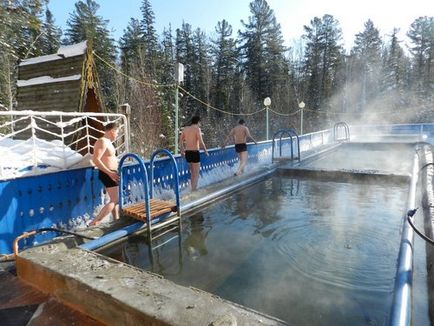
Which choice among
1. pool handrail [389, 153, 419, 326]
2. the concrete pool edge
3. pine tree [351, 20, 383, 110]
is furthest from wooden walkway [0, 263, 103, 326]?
pine tree [351, 20, 383, 110]

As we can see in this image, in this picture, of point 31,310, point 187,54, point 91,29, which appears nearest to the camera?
point 31,310

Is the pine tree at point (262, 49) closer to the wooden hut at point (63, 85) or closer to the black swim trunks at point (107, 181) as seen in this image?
Answer: the wooden hut at point (63, 85)

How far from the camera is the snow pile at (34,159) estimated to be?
4590 mm

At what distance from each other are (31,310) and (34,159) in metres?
2.69

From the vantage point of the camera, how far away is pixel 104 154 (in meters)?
5.27

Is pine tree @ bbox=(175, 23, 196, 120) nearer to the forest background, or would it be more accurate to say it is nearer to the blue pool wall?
the forest background

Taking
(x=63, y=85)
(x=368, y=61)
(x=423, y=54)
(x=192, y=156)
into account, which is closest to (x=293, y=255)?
(x=192, y=156)

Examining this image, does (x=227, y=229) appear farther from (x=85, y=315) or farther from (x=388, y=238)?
(x=85, y=315)

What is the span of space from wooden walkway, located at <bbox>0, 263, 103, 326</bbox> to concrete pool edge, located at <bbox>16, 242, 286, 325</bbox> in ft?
0.21

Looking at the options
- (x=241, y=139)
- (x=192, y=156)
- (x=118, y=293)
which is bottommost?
(x=118, y=293)

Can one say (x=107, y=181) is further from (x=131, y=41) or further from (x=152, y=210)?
(x=131, y=41)

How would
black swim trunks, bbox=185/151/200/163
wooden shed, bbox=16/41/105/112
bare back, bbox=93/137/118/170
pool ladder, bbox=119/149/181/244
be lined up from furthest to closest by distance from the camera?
wooden shed, bbox=16/41/105/112 → black swim trunks, bbox=185/151/200/163 → bare back, bbox=93/137/118/170 → pool ladder, bbox=119/149/181/244

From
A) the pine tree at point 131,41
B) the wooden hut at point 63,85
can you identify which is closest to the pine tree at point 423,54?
the pine tree at point 131,41

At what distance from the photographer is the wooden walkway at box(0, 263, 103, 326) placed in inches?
106
